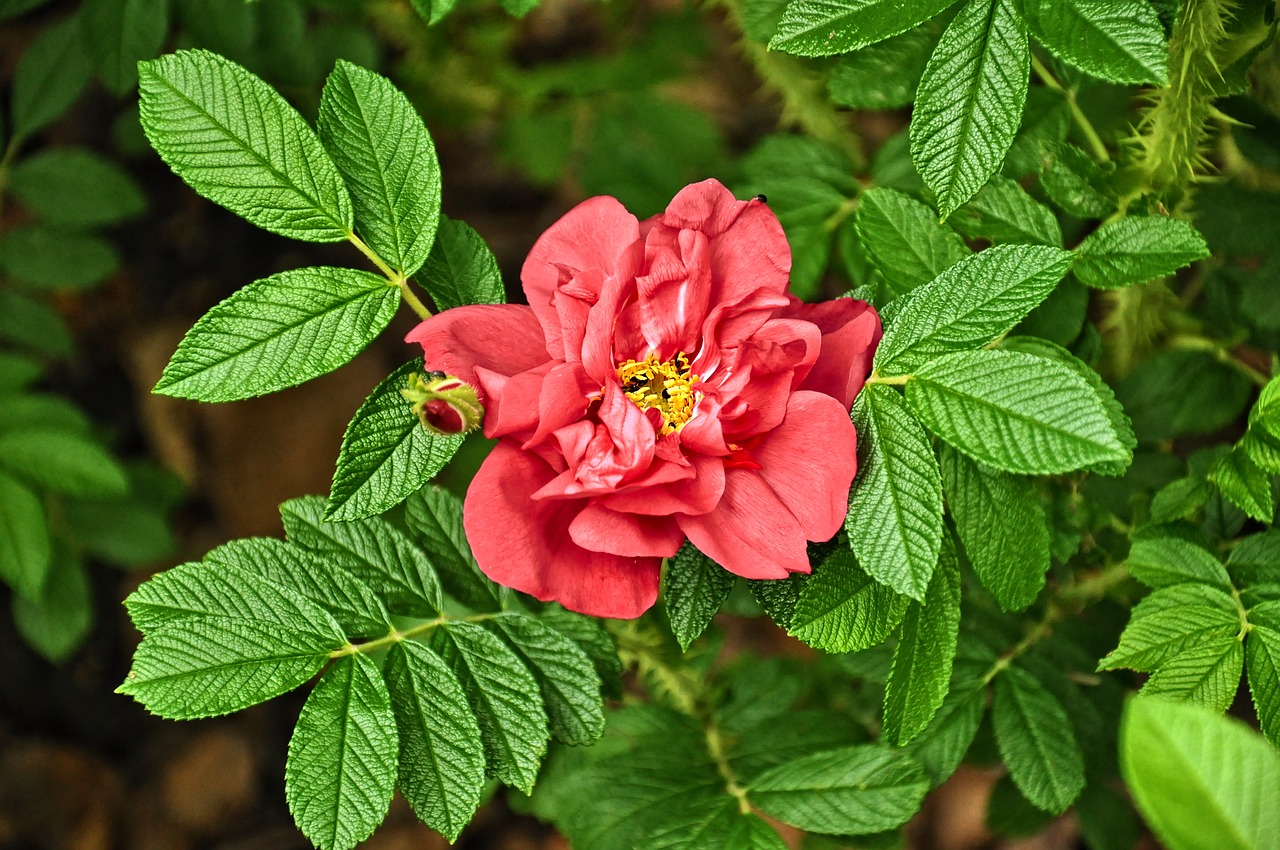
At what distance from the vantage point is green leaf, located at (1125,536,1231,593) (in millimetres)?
1159

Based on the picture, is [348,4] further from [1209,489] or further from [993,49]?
[1209,489]

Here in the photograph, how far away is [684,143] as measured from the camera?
2.61 m

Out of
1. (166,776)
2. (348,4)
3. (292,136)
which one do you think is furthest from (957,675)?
(166,776)

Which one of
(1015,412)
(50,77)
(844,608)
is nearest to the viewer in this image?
(1015,412)

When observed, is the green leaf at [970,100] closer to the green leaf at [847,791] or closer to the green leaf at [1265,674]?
the green leaf at [1265,674]

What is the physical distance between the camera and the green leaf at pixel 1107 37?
3.32 feet

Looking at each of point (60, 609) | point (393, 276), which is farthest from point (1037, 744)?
point (60, 609)

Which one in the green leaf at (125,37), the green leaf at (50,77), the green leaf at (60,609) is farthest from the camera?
the green leaf at (60,609)

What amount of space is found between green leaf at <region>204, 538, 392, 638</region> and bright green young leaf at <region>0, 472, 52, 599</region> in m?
0.74

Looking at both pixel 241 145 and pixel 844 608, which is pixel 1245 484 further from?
pixel 241 145

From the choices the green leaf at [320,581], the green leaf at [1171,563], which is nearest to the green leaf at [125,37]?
the green leaf at [320,581]

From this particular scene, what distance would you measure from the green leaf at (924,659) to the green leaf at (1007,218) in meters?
0.39

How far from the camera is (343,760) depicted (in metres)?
1.06

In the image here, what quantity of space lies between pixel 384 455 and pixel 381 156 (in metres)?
0.34
